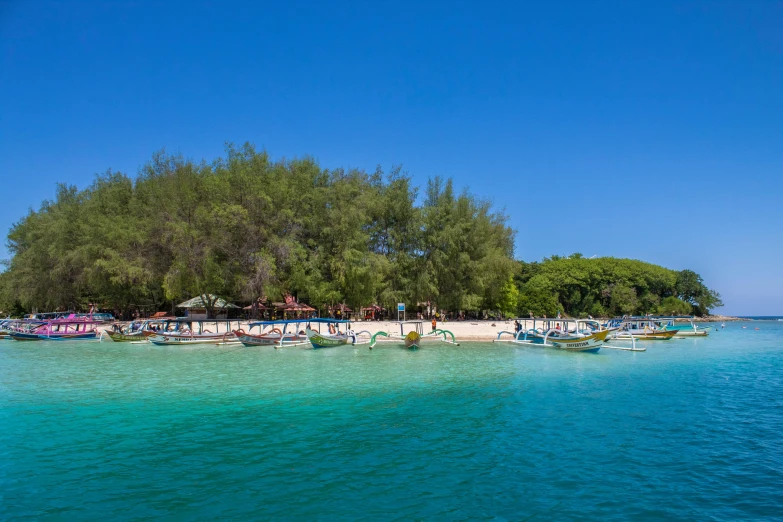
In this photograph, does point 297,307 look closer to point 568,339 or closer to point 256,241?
point 256,241

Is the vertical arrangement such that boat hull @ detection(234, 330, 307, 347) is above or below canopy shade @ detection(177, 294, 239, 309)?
below

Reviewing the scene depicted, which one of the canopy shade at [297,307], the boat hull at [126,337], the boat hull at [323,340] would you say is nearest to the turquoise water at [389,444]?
the boat hull at [323,340]

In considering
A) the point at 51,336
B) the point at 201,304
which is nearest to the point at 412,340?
the point at 201,304

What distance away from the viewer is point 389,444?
1162cm

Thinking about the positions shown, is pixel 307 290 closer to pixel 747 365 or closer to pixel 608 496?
pixel 747 365

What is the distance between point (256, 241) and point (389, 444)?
3644 centimetres

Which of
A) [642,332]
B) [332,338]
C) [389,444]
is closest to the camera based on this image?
[389,444]

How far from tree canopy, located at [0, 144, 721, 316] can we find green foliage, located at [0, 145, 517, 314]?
5.4 inches

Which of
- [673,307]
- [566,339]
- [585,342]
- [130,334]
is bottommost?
[585,342]

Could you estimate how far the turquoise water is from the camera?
8.41 m

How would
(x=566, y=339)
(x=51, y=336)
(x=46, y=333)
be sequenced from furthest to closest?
(x=46, y=333)
(x=51, y=336)
(x=566, y=339)

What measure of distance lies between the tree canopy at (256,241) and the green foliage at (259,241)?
5.4 inches

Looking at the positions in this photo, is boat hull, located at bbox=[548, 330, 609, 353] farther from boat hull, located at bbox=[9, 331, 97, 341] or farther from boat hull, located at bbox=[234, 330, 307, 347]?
boat hull, located at bbox=[9, 331, 97, 341]

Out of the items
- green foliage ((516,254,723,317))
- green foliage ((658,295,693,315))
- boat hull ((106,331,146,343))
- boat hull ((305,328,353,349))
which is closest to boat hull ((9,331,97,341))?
boat hull ((106,331,146,343))
